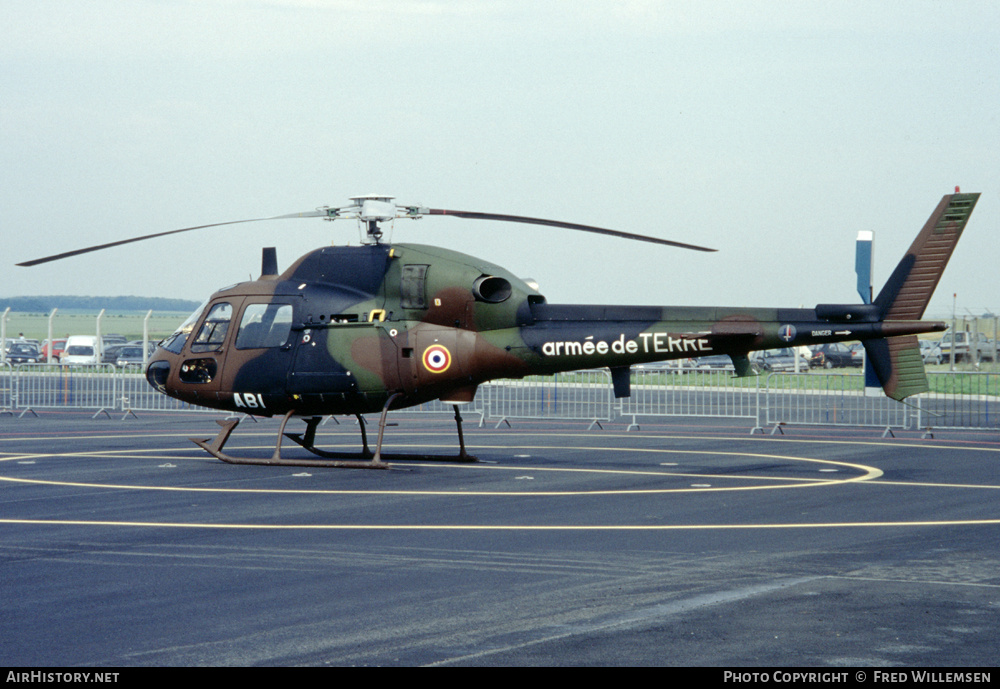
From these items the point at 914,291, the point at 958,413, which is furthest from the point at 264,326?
the point at 958,413

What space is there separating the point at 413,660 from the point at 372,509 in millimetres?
6617

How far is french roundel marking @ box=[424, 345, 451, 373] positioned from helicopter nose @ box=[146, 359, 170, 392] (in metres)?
4.52

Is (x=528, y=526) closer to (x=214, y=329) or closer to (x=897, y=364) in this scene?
(x=897, y=364)

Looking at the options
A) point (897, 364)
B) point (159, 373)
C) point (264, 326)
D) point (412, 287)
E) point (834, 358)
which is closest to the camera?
Answer: point (897, 364)

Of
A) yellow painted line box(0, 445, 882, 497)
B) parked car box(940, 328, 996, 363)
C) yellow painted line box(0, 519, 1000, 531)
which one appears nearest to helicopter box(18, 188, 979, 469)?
yellow painted line box(0, 445, 882, 497)

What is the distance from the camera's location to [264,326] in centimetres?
1789

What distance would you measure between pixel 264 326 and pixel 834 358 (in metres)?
41.5

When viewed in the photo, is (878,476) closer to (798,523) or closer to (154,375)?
(798,523)

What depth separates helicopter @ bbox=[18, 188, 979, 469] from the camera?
1590 cm

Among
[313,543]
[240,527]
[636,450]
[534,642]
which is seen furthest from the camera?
[636,450]

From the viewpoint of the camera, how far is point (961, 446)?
859 inches

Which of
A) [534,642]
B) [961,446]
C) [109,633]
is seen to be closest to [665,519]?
[534,642]

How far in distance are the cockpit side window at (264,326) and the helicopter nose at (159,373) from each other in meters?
1.44

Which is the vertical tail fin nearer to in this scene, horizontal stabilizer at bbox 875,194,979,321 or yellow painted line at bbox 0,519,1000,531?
horizontal stabilizer at bbox 875,194,979,321
